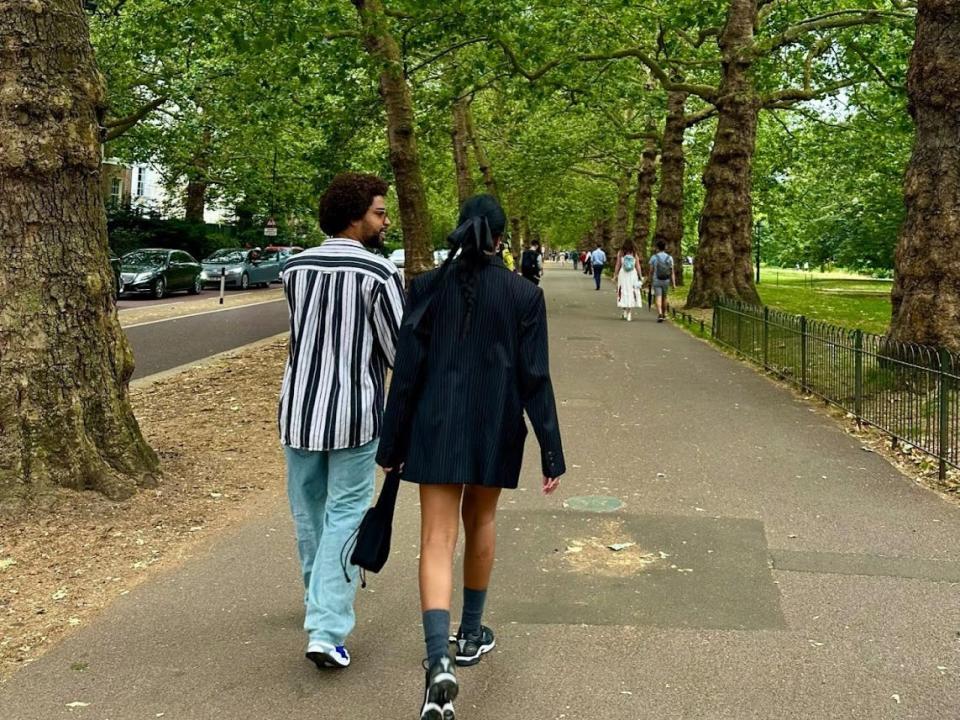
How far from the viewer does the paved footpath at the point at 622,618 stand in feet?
12.5

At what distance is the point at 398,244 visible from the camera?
7544 centimetres

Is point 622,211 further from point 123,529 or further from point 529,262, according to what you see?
point 123,529

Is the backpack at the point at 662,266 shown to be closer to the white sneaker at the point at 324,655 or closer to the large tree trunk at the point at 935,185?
the large tree trunk at the point at 935,185

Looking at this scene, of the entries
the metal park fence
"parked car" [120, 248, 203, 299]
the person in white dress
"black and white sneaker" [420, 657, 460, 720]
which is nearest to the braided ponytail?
"black and white sneaker" [420, 657, 460, 720]

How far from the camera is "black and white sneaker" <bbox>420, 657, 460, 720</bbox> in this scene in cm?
346

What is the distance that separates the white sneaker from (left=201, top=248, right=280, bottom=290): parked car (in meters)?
35.8

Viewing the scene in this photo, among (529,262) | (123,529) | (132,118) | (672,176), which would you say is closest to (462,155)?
(529,262)

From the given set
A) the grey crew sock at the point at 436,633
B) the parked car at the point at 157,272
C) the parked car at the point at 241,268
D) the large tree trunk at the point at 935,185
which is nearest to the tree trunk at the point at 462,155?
the parked car at the point at 157,272

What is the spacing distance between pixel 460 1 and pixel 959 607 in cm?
1251

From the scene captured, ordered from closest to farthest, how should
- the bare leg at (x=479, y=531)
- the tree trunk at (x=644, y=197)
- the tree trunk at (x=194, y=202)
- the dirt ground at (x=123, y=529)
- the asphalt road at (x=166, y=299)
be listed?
the bare leg at (x=479, y=531)
the dirt ground at (x=123, y=529)
the asphalt road at (x=166, y=299)
the tree trunk at (x=644, y=197)
the tree trunk at (x=194, y=202)

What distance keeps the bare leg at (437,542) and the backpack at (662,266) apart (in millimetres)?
19447

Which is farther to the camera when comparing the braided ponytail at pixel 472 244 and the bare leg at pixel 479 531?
the bare leg at pixel 479 531

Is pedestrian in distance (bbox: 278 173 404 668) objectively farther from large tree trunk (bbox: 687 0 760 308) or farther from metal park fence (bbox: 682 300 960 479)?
large tree trunk (bbox: 687 0 760 308)

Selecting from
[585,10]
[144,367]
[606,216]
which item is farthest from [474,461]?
[606,216]
